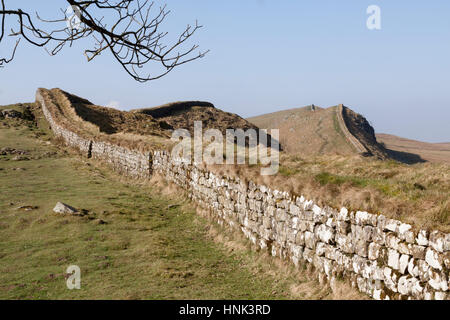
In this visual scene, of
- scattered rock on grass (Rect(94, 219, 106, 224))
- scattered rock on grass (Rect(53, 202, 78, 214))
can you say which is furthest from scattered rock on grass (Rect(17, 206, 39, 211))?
scattered rock on grass (Rect(94, 219, 106, 224))

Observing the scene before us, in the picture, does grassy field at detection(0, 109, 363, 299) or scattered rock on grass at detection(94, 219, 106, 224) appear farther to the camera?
scattered rock on grass at detection(94, 219, 106, 224)

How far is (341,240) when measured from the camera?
6926 mm

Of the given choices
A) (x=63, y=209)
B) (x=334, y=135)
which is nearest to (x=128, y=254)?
(x=63, y=209)

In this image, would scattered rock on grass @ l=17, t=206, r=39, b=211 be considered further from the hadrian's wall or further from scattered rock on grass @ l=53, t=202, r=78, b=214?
the hadrian's wall

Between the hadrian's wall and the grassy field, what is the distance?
36cm

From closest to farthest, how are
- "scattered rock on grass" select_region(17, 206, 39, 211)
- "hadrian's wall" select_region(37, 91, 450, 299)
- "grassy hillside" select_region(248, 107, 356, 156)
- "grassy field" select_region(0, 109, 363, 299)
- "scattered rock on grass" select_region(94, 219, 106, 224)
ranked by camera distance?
"hadrian's wall" select_region(37, 91, 450, 299) → "grassy field" select_region(0, 109, 363, 299) → "scattered rock on grass" select_region(94, 219, 106, 224) → "scattered rock on grass" select_region(17, 206, 39, 211) → "grassy hillside" select_region(248, 107, 356, 156)

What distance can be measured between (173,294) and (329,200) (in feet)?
11.2

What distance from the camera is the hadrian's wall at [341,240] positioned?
537 centimetres

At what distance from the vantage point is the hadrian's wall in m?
5.37

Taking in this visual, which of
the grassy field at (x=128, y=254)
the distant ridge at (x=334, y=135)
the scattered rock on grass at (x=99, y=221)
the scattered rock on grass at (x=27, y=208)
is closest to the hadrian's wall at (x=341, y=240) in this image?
the grassy field at (x=128, y=254)

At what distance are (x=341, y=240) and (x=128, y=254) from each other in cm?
510

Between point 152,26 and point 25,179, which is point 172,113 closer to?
→ point 25,179

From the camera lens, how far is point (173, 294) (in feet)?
23.9
